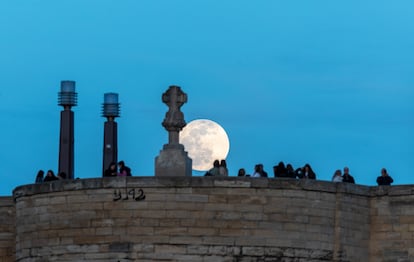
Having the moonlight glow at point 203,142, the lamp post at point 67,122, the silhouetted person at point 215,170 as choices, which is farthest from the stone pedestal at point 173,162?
the lamp post at point 67,122

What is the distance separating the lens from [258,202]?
192 feet

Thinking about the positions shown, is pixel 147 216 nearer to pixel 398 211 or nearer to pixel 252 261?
pixel 252 261

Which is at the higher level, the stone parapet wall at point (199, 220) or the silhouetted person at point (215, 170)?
the silhouetted person at point (215, 170)

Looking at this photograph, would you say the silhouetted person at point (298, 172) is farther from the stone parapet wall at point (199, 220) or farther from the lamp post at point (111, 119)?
the lamp post at point (111, 119)

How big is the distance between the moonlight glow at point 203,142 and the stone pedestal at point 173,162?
73cm

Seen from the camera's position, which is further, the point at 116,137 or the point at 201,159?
the point at 116,137

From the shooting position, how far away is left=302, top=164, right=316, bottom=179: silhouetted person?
198ft

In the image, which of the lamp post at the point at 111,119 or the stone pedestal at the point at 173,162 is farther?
the lamp post at the point at 111,119

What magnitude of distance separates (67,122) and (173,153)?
31689mm

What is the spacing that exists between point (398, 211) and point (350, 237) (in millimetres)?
1560

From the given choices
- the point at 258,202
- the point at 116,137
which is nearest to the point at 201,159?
the point at 258,202

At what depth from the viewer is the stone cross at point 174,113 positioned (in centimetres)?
6025

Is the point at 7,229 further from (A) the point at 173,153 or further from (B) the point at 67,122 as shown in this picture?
(B) the point at 67,122

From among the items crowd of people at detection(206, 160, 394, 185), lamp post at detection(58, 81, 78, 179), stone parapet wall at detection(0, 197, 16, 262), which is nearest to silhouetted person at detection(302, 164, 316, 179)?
crowd of people at detection(206, 160, 394, 185)
